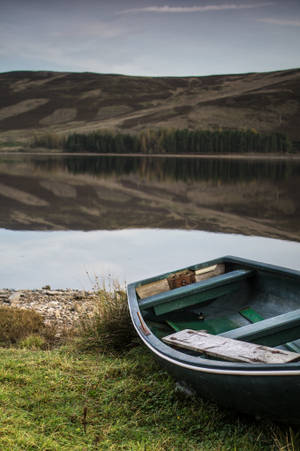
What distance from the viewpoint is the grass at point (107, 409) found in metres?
4.38

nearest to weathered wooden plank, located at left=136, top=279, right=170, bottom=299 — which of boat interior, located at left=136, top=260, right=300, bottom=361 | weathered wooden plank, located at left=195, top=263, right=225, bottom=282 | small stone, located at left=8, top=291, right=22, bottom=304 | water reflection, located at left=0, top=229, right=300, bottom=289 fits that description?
boat interior, located at left=136, top=260, right=300, bottom=361

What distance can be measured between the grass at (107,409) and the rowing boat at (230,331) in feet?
0.98

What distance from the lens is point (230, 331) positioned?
5215mm

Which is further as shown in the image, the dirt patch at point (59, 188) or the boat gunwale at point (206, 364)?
the dirt patch at point (59, 188)

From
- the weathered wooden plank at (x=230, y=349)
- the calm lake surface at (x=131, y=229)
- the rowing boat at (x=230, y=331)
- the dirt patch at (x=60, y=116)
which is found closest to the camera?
the rowing boat at (x=230, y=331)

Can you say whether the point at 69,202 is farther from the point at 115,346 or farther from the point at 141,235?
the point at 115,346

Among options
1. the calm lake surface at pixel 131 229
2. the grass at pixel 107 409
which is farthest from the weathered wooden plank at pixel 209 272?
the calm lake surface at pixel 131 229

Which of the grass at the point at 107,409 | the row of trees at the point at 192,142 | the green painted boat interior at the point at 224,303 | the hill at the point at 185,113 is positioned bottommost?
the grass at the point at 107,409

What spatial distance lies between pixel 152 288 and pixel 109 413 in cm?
238

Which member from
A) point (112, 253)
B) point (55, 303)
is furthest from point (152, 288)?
point (112, 253)

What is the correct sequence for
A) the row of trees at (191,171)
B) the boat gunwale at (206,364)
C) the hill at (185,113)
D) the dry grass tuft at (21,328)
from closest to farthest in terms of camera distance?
the boat gunwale at (206,364) → the dry grass tuft at (21,328) → the row of trees at (191,171) → the hill at (185,113)

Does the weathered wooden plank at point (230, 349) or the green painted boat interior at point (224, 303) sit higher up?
the weathered wooden plank at point (230, 349)

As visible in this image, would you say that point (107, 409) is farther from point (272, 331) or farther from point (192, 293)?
point (192, 293)

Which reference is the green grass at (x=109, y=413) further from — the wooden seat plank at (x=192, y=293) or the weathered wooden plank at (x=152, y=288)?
the weathered wooden plank at (x=152, y=288)
